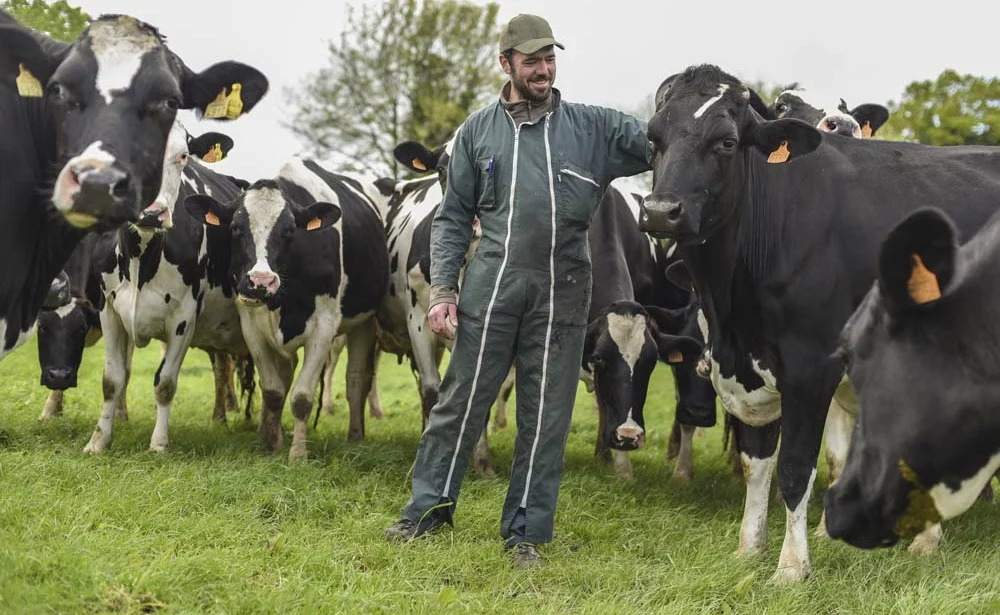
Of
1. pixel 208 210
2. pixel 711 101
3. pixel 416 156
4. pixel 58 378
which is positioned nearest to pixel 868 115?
pixel 416 156

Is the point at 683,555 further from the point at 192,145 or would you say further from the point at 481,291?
the point at 192,145

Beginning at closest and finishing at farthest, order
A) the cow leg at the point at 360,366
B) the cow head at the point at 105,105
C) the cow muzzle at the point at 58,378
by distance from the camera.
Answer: the cow head at the point at 105,105
the cow muzzle at the point at 58,378
the cow leg at the point at 360,366

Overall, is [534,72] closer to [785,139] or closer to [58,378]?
[785,139]

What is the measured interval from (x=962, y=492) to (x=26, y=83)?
12.9 ft

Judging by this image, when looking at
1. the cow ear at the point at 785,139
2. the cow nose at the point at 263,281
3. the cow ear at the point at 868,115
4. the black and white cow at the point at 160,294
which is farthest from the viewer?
the cow ear at the point at 868,115

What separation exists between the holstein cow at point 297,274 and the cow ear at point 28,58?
10.5 ft

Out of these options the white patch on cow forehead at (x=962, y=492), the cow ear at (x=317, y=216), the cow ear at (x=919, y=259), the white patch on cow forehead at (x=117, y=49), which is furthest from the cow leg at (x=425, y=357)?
the cow ear at (x=919, y=259)

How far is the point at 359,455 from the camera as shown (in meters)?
7.73

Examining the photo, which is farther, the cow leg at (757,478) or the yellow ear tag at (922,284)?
the cow leg at (757,478)

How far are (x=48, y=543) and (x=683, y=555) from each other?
3353 millimetres

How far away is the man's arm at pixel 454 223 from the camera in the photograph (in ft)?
18.6

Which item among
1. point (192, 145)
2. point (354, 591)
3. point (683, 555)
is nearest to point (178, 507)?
point (354, 591)

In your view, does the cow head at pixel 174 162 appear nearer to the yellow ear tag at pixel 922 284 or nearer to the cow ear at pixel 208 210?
the cow ear at pixel 208 210

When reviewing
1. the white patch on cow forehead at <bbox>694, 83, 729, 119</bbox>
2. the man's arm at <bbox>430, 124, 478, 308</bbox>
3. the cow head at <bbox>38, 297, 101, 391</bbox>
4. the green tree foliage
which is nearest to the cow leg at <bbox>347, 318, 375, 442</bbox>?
the cow head at <bbox>38, 297, 101, 391</bbox>
